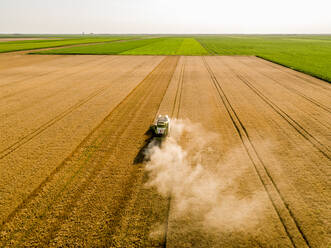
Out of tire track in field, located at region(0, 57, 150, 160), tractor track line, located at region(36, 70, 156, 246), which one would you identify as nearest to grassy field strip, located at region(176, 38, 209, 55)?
tire track in field, located at region(0, 57, 150, 160)

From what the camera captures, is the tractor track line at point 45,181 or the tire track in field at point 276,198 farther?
the tractor track line at point 45,181

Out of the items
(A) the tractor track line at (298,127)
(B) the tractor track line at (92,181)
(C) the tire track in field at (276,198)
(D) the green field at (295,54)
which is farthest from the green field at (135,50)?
(C) the tire track in field at (276,198)

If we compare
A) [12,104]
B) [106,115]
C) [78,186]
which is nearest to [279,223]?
[78,186]

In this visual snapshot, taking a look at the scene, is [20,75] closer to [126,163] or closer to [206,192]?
[126,163]

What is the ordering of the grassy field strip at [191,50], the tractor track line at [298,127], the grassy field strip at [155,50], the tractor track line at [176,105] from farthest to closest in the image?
the grassy field strip at [191,50]
the grassy field strip at [155,50]
the tractor track line at [298,127]
the tractor track line at [176,105]

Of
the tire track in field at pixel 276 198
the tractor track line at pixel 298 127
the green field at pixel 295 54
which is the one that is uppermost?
the green field at pixel 295 54

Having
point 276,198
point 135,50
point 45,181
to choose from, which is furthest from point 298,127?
point 135,50

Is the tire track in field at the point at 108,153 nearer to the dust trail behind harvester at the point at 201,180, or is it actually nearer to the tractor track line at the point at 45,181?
the tractor track line at the point at 45,181

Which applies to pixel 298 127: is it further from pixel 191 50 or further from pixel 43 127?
pixel 191 50
